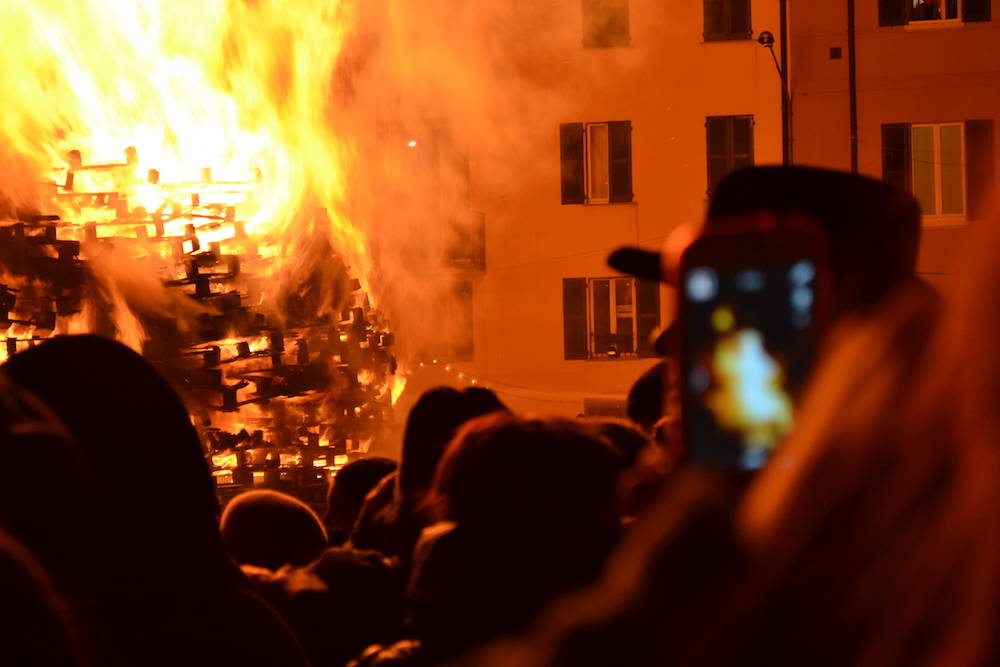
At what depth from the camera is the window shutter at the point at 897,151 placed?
16453 mm

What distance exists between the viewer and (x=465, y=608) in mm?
2047

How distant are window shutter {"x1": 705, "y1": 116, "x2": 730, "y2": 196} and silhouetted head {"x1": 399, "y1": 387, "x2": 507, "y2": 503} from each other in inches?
553

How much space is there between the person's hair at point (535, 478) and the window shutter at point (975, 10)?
16.3 meters

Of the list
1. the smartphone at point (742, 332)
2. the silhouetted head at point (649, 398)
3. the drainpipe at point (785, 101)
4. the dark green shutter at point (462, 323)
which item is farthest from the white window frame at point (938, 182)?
the smartphone at point (742, 332)

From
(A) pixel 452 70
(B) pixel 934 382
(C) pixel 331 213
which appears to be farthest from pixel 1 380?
(A) pixel 452 70

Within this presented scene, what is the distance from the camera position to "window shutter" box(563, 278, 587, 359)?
55.7 ft

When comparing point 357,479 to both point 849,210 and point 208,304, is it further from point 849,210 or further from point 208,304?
point 208,304

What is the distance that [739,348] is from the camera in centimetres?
121

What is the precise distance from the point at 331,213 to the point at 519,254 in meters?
6.01

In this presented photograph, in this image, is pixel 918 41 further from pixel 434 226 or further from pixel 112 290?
pixel 112 290

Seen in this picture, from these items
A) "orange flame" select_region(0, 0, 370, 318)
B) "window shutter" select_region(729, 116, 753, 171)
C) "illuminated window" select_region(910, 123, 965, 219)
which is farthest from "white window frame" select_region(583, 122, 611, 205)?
"orange flame" select_region(0, 0, 370, 318)

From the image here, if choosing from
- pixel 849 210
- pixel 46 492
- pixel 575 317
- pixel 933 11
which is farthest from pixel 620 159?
pixel 46 492

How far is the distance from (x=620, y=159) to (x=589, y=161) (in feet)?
1.42

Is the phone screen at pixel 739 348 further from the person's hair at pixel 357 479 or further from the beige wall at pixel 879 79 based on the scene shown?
the beige wall at pixel 879 79
